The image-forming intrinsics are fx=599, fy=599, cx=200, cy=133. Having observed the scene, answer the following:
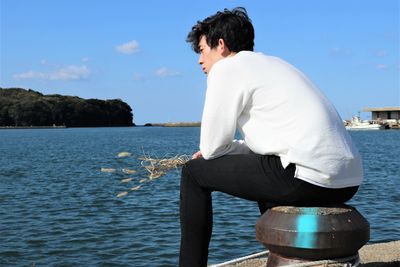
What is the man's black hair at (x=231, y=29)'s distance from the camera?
3.40 m

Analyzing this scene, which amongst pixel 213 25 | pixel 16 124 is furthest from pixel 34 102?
pixel 213 25

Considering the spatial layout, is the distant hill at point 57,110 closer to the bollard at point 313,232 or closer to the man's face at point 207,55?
the man's face at point 207,55

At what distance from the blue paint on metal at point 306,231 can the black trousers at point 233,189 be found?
94 millimetres

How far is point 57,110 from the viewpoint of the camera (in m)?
179

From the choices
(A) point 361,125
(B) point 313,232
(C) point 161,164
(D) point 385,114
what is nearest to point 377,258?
(B) point 313,232

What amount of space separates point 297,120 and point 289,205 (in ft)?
1.65

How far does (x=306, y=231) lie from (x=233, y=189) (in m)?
0.44

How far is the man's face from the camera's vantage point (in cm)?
347

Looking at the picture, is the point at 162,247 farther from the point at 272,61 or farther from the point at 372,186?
the point at 372,186

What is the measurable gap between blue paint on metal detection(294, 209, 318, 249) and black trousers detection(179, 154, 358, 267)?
0.09m

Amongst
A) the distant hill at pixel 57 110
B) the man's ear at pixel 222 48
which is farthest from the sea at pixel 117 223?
the distant hill at pixel 57 110

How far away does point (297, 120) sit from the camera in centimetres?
305

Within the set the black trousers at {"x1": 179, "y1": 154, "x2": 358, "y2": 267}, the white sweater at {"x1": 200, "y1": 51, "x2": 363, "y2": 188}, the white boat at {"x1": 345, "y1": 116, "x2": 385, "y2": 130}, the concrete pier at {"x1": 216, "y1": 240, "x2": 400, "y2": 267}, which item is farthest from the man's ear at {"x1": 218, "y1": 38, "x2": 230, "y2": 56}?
the white boat at {"x1": 345, "y1": 116, "x2": 385, "y2": 130}

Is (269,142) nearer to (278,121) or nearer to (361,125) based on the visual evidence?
(278,121)
